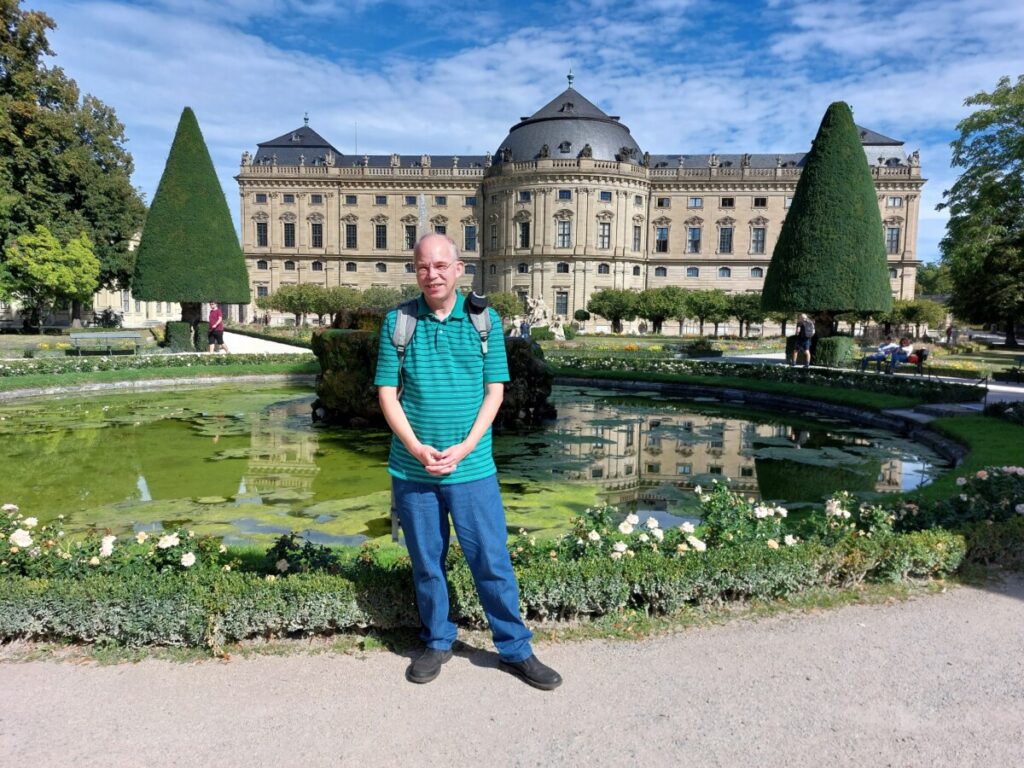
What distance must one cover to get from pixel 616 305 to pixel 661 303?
2945mm

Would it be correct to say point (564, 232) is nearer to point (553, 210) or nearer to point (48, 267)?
point (553, 210)

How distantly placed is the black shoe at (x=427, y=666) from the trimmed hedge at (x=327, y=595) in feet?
1.24

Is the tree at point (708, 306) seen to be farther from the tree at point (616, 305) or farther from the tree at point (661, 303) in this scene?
the tree at point (616, 305)

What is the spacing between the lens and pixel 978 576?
424 cm

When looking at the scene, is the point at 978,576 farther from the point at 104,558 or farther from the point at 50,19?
the point at 50,19

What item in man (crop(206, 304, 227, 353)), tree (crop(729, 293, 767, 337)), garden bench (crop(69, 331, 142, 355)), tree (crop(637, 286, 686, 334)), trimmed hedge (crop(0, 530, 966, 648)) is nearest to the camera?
trimmed hedge (crop(0, 530, 966, 648))

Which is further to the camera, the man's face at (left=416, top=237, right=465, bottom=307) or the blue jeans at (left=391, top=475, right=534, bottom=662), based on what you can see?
the blue jeans at (left=391, top=475, right=534, bottom=662)

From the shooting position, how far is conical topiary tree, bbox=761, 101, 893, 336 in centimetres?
1784

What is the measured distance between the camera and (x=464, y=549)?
2.95 m

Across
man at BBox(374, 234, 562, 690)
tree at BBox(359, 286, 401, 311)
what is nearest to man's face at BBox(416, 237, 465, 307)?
man at BBox(374, 234, 562, 690)

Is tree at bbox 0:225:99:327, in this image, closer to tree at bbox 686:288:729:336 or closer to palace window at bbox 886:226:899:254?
tree at bbox 686:288:729:336

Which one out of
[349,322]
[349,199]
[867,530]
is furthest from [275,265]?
[867,530]

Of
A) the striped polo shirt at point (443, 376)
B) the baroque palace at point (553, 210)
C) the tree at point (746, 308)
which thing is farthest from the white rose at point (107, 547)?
the baroque palace at point (553, 210)

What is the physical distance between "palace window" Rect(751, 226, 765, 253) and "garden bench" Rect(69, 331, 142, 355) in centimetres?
4503
